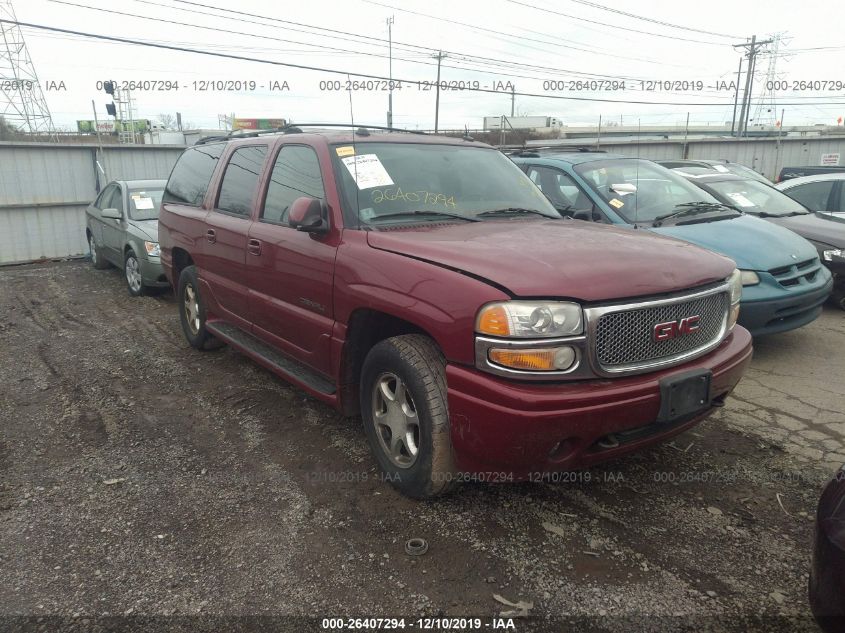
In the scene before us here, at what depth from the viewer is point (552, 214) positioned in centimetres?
402

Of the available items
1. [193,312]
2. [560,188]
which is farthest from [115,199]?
[560,188]

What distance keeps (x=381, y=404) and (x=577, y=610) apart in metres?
1.35

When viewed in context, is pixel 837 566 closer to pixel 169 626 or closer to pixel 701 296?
pixel 701 296

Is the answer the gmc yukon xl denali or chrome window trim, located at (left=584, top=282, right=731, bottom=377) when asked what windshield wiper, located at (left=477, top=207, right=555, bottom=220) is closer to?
the gmc yukon xl denali

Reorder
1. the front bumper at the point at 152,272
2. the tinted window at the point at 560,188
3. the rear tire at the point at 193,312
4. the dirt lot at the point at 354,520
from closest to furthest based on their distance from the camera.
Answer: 1. the dirt lot at the point at 354,520
2. the rear tire at the point at 193,312
3. the tinted window at the point at 560,188
4. the front bumper at the point at 152,272

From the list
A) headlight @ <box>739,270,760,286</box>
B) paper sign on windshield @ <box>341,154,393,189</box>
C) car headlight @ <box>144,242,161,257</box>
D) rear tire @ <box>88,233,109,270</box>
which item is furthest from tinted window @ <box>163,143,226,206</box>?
rear tire @ <box>88,233,109,270</box>

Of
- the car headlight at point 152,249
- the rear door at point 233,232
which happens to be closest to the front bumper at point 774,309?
the rear door at point 233,232

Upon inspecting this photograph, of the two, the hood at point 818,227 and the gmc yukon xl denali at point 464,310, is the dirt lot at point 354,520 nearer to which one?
the gmc yukon xl denali at point 464,310

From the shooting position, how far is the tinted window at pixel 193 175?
17.0 ft

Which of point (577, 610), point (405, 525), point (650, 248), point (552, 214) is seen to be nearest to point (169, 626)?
point (405, 525)

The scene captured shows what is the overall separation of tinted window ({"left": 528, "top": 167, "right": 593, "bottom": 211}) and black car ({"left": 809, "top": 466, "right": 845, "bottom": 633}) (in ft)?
14.1

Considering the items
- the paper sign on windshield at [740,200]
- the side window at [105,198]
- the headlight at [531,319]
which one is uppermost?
the paper sign on windshield at [740,200]

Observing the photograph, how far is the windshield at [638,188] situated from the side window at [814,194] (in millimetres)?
2947

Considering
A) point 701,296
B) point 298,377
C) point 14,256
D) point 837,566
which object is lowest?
point 14,256
